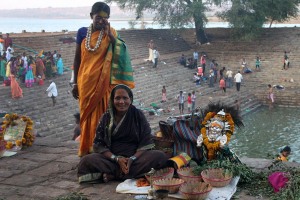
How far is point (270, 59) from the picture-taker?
22.5m

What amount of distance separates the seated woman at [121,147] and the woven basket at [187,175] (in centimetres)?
24

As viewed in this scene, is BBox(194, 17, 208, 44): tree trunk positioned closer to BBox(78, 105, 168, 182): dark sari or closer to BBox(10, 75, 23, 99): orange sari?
BBox(10, 75, 23, 99): orange sari

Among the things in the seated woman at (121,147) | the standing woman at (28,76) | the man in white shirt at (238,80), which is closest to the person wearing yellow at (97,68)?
the seated woman at (121,147)

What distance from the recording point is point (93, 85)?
4.57 metres

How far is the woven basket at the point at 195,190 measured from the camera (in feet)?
11.5

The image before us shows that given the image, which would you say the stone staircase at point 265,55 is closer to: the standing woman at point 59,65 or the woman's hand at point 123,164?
the standing woman at point 59,65

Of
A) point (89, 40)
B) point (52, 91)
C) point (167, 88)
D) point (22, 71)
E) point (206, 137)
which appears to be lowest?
point (167, 88)

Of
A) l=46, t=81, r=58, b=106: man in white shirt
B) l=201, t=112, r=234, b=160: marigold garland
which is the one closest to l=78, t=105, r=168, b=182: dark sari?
l=201, t=112, r=234, b=160: marigold garland

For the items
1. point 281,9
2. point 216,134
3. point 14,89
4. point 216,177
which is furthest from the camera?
point 281,9

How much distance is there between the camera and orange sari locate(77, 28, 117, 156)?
4.57 meters

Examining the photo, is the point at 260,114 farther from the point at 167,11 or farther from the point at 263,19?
the point at 167,11

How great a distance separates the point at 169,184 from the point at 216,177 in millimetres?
476

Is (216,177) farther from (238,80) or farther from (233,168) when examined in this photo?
(238,80)

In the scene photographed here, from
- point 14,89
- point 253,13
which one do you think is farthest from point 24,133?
point 253,13
